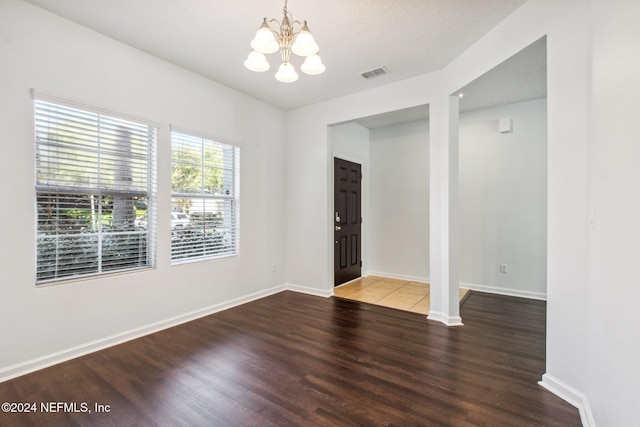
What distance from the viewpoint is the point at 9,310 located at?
2.22 m

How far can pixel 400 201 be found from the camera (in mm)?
Answer: 5371

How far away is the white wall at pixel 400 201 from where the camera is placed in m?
5.12

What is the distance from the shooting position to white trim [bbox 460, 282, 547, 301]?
4.14 m

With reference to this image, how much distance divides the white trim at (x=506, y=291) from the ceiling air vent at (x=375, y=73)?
11.5 feet

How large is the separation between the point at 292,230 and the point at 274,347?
226cm

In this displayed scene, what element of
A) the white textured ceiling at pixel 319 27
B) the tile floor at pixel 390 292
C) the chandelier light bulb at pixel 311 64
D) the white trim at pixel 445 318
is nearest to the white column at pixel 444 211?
the white trim at pixel 445 318

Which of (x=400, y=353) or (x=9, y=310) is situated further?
(x=400, y=353)

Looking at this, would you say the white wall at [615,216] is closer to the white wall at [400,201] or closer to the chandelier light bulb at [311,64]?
the chandelier light bulb at [311,64]

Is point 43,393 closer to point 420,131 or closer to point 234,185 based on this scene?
point 234,185

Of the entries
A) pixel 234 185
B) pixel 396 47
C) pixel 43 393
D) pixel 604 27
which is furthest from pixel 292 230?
pixel 604 27

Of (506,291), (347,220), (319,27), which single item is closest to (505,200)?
(506,291)

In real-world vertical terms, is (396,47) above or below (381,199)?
above

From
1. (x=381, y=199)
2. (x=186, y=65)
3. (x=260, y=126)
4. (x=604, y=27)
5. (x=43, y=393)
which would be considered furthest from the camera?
(x=381, y=199)

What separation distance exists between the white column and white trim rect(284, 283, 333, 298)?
1512 mm
